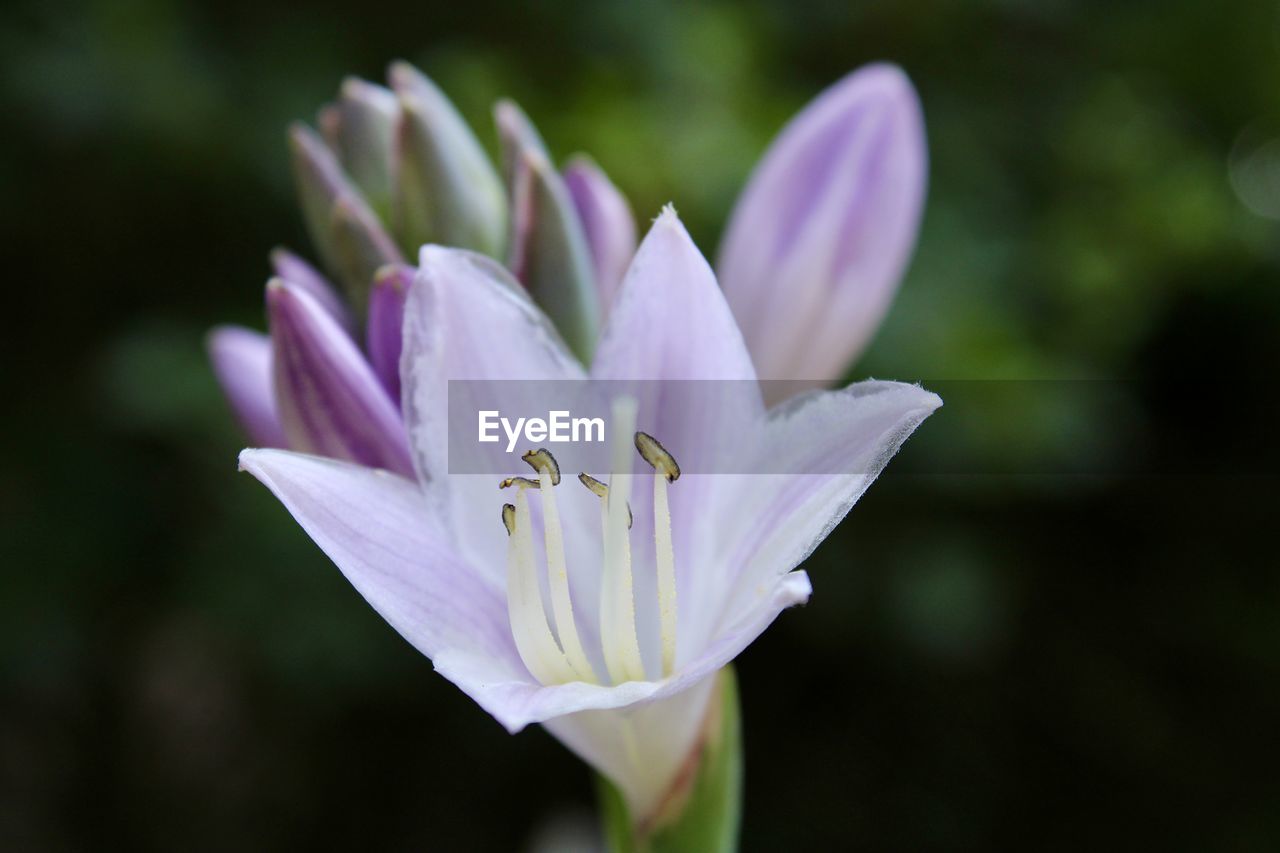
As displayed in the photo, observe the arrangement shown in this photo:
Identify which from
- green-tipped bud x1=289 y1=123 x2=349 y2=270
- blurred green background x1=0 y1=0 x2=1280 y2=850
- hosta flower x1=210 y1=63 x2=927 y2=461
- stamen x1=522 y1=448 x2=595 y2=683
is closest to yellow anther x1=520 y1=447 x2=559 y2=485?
stamen x1=522 y1=448 x2=595 y2=683

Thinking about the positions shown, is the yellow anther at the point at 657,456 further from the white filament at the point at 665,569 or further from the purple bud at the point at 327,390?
the purple bud at the point at 327,390

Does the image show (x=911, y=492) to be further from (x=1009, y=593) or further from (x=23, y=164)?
(x=23, y=164)

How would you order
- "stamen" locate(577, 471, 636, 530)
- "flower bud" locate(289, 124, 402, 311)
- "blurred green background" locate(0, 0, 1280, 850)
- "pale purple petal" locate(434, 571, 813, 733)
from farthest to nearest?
"blurred green background" locate(0, 0, 1280, 850) < "flower bud" locate(289, 124, 402, 311) < "stamen" locate(577, 471, 636, 530) < "pale purple petal" locate(434, 571, 813, 733)

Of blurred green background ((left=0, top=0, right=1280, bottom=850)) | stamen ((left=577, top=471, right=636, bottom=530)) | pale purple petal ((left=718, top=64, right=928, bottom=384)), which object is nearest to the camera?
stamen ((left=577, top=471, right=636, bottom=530))

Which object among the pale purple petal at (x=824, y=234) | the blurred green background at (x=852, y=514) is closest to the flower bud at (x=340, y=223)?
the pale purple petal at (x=824, y=234)

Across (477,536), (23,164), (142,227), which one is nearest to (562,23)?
(142,227)

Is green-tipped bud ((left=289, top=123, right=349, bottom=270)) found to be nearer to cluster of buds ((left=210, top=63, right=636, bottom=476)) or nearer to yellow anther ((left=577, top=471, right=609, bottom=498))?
cluster of buds ((left=210, top=63, right=636, bottom=476))
